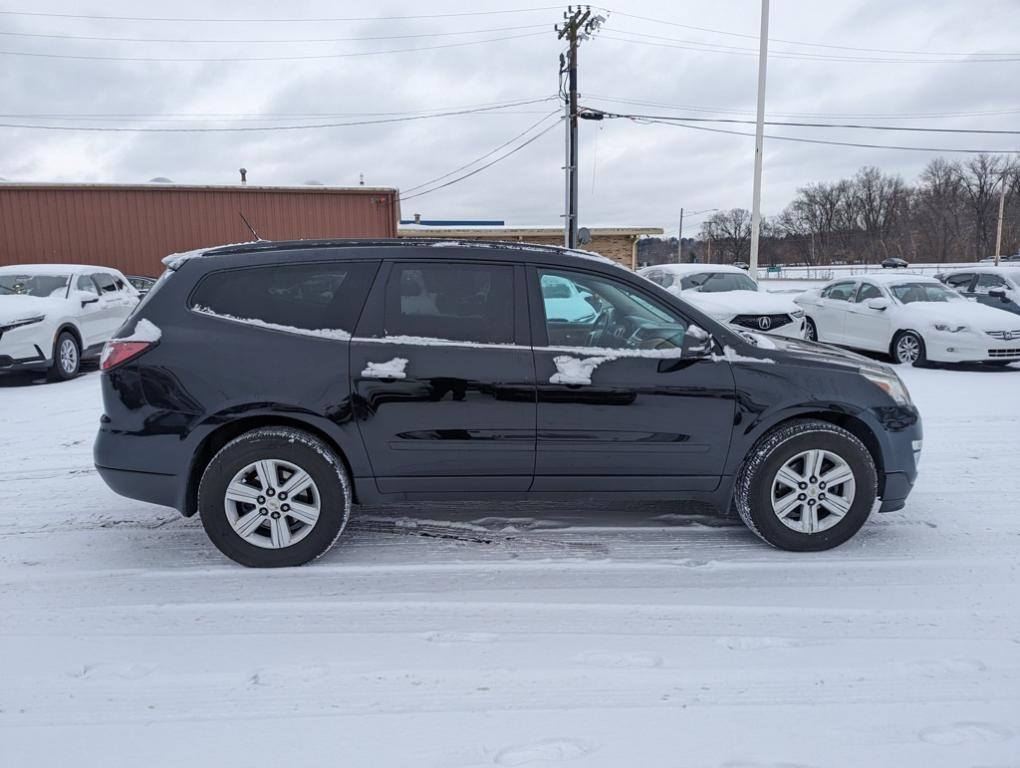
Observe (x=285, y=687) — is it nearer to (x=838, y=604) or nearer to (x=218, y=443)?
(x=218, y=443)

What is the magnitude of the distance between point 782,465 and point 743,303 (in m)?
8.43

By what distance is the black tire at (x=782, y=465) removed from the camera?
12.6 ft

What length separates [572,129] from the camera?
24453 mm

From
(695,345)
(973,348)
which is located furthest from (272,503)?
(973,348)

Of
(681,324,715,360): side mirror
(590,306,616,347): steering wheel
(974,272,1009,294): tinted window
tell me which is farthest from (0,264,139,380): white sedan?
(974,272,1009,294): tinted window

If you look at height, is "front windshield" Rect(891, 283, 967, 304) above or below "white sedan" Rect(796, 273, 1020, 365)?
above

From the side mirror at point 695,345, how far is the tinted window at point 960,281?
14.4m

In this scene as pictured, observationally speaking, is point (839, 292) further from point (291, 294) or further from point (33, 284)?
point (33, 284)

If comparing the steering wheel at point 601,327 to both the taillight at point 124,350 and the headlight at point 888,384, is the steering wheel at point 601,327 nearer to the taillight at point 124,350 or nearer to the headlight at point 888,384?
the headlight at point 888,384

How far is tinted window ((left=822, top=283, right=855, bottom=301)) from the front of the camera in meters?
12.8

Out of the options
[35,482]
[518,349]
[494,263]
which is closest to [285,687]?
[518,349]

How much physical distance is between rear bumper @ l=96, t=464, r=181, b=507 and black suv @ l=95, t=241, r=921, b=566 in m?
0.01

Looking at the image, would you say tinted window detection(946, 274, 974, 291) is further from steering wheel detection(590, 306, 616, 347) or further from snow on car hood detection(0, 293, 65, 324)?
snow on car hood detection(0, 293, 65, 324)

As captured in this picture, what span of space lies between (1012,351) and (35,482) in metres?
12.2
